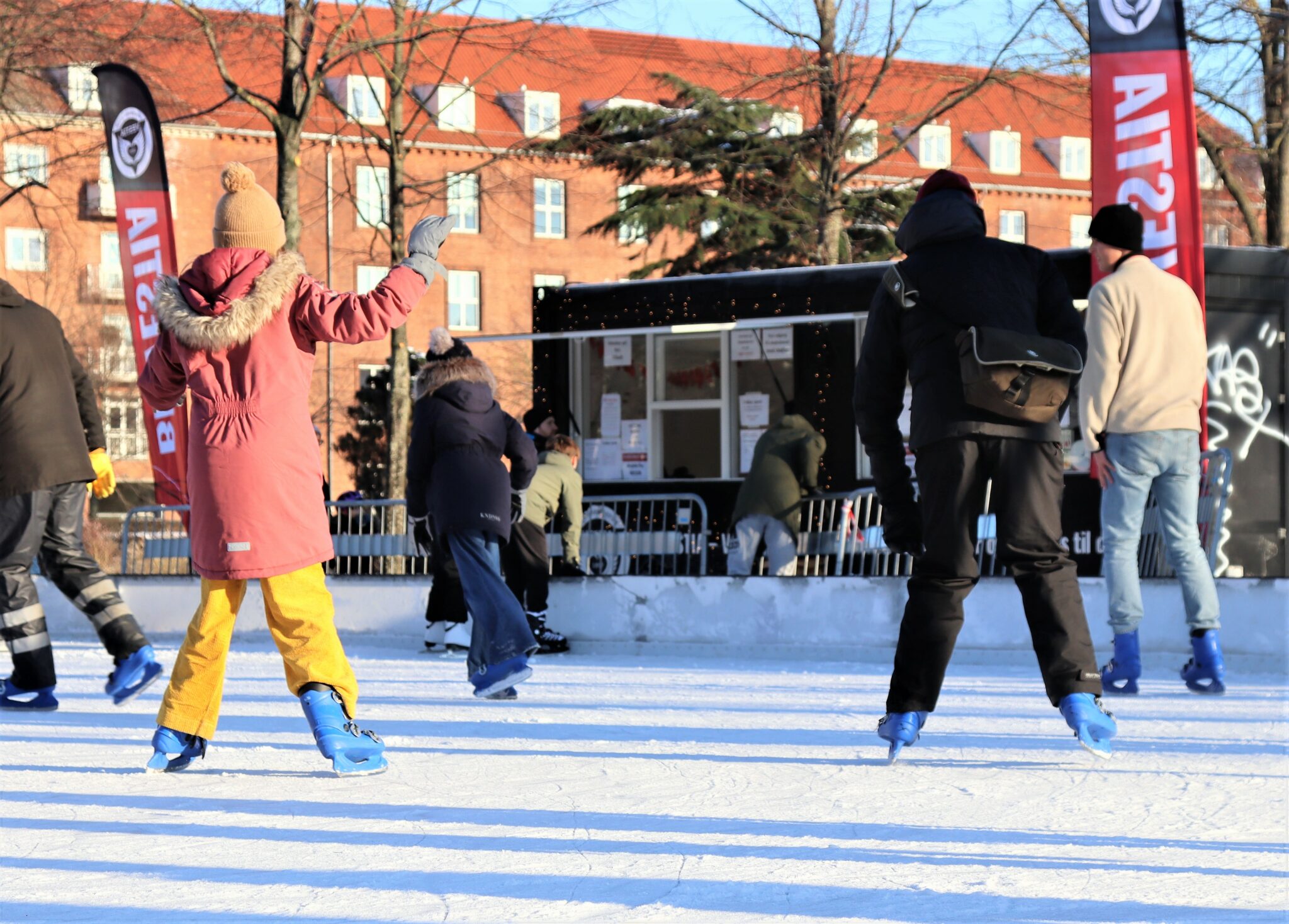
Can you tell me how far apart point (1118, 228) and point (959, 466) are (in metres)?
2.23

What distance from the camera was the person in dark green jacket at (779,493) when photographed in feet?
40.2

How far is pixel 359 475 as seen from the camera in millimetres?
37000

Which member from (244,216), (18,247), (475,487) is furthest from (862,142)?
(18,247)

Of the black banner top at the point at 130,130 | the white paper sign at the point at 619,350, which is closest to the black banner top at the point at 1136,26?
the white paper sign at the point at 619,350

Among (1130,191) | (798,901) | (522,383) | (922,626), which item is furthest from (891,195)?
(522,383)

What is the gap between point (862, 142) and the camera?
21594 millimetres

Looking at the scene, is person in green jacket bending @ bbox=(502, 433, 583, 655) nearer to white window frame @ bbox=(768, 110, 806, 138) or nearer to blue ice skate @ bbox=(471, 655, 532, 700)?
blue ice skate @ bbox=(471, 655, 532, 700)

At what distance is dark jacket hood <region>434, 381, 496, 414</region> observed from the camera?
781 cm

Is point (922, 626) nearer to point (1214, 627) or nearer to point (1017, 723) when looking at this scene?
point (1017, 723)

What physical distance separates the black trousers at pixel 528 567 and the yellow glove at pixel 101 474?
3510 mm

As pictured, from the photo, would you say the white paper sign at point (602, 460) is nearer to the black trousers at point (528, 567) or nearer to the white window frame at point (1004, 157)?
the black trousers at point (528, 567)

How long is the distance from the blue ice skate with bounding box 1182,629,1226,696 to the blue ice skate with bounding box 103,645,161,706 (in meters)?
4.36

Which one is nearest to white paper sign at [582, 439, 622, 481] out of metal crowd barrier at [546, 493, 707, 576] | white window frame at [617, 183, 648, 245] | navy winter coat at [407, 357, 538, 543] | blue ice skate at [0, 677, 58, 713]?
metal crowd barrier at [546, 493, 707, 576]

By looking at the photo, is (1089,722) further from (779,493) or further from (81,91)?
(81,91)
